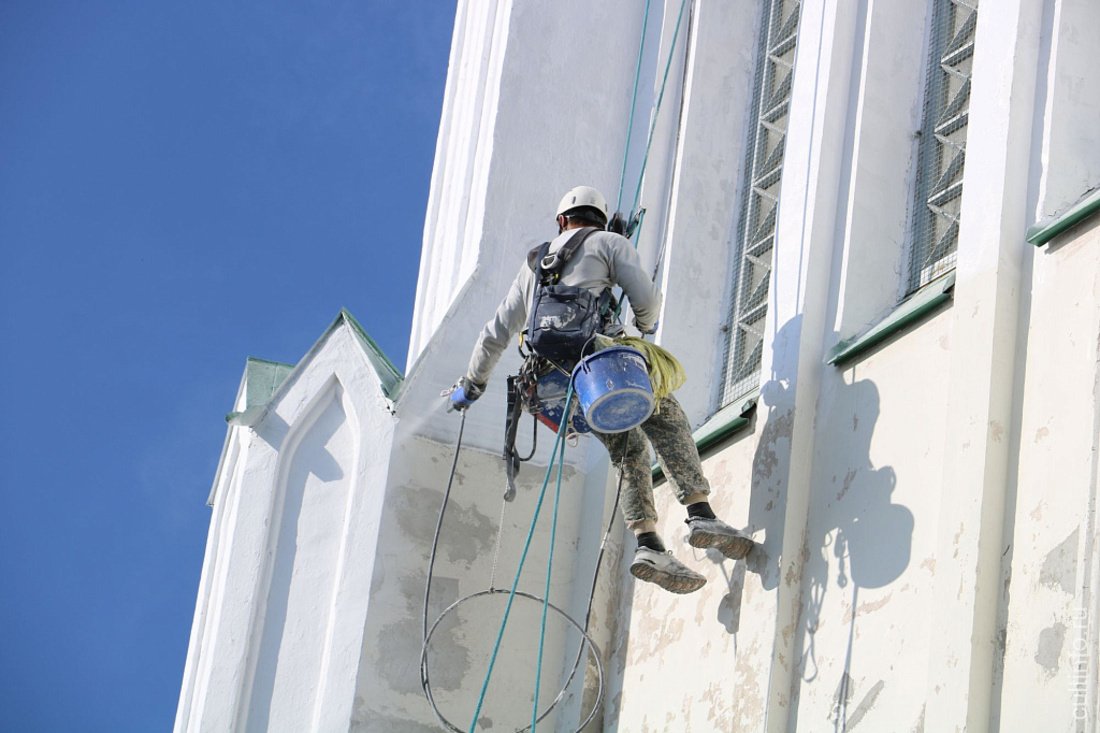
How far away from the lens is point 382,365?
11.3 meters

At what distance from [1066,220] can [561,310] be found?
2.49 m

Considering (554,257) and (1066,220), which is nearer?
(1066,220)

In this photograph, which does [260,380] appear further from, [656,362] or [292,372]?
[656,362]

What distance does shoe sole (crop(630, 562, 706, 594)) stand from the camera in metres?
8.85

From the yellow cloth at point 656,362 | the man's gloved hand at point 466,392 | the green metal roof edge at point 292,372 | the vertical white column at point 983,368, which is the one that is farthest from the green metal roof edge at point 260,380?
the vertical white column at point 983,368

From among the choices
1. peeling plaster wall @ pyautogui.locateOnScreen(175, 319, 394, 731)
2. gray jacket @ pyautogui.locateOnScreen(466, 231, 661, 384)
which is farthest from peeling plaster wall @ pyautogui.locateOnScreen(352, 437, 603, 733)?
gray jacket @ pyautogui.locateOnScreen(466, 231, 661, 384)

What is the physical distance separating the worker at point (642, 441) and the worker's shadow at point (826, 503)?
228 mm

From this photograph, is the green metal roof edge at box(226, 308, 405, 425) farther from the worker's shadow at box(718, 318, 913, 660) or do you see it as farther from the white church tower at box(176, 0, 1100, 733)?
the worker's shadow at box(718, 318, 913, 660)

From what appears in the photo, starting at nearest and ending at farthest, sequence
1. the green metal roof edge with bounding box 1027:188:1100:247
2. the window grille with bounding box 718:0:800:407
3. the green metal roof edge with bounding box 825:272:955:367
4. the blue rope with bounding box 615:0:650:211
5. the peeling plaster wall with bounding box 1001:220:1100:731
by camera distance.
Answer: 1. the peeling plaster wall with bounding box 1001:220:1100:731
2. the green metal roof edge with bounding box 1027:188:1100:247
3. the green metal roof edge with bounding box 825:272:955:367
4. the window grille with bounding box 718:0:800:407
5. the blue rope with bounding box 615:0:650:211

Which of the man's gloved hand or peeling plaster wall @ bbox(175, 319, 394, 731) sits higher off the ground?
the man's gloved hand

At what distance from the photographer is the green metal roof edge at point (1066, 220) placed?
728 centimetres

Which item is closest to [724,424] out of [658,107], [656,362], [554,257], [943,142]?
[656,362]

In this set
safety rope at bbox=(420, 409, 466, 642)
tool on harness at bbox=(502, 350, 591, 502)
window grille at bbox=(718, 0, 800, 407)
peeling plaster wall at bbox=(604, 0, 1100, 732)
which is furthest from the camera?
window grille at bbox=(718, 0, 800, 407)

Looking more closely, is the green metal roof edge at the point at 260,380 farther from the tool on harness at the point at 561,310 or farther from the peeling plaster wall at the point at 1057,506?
the peeling plaster wall at the point at 1057,506
